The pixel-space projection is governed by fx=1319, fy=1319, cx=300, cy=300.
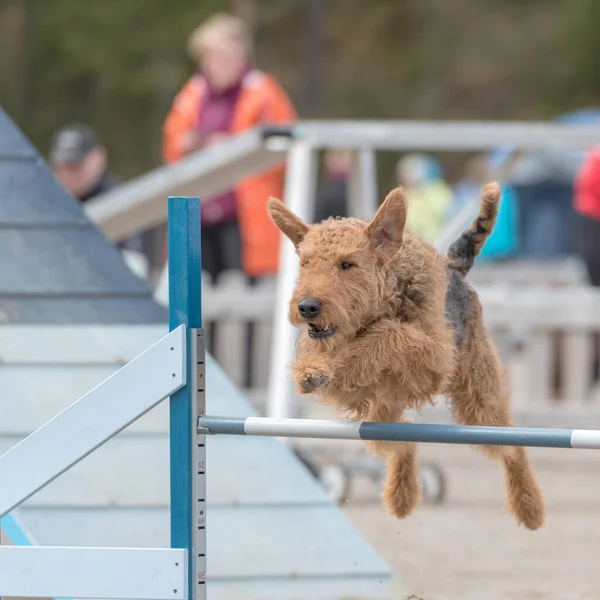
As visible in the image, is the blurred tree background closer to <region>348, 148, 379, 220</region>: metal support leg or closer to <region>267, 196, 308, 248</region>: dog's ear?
<region>348, 148, 379, 220</region>: metal support leg

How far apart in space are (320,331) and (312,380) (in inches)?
4.1

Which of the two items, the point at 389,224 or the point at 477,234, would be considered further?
the point at 477,234

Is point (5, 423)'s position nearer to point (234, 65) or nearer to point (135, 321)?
point (135, 321)

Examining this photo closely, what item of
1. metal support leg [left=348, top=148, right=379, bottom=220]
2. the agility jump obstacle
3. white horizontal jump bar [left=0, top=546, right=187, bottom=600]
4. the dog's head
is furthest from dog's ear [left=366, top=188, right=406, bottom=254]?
metal support leg [left=348, top=148, right=379, bottom=220]

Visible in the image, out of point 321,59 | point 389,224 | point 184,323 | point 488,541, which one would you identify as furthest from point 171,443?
point 321,59

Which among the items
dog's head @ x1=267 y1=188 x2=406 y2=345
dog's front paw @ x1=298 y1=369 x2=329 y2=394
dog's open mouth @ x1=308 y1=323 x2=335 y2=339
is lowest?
dog's front paw @ x1=298 y1=369 x2=329 y2=394

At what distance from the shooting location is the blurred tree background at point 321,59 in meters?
20.7

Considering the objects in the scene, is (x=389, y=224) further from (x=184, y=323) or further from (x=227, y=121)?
(x=227, y=121)

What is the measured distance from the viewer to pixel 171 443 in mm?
3053

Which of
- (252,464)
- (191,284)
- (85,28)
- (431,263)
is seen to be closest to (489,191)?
(431,263)

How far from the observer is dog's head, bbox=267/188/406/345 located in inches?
106

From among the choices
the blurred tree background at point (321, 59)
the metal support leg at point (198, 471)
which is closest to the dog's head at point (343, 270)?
the metal support leg at point (198, 471)

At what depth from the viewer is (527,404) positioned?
841 centimetres

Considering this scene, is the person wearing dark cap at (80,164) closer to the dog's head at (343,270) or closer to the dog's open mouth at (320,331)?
the dog's head at (343,270)
